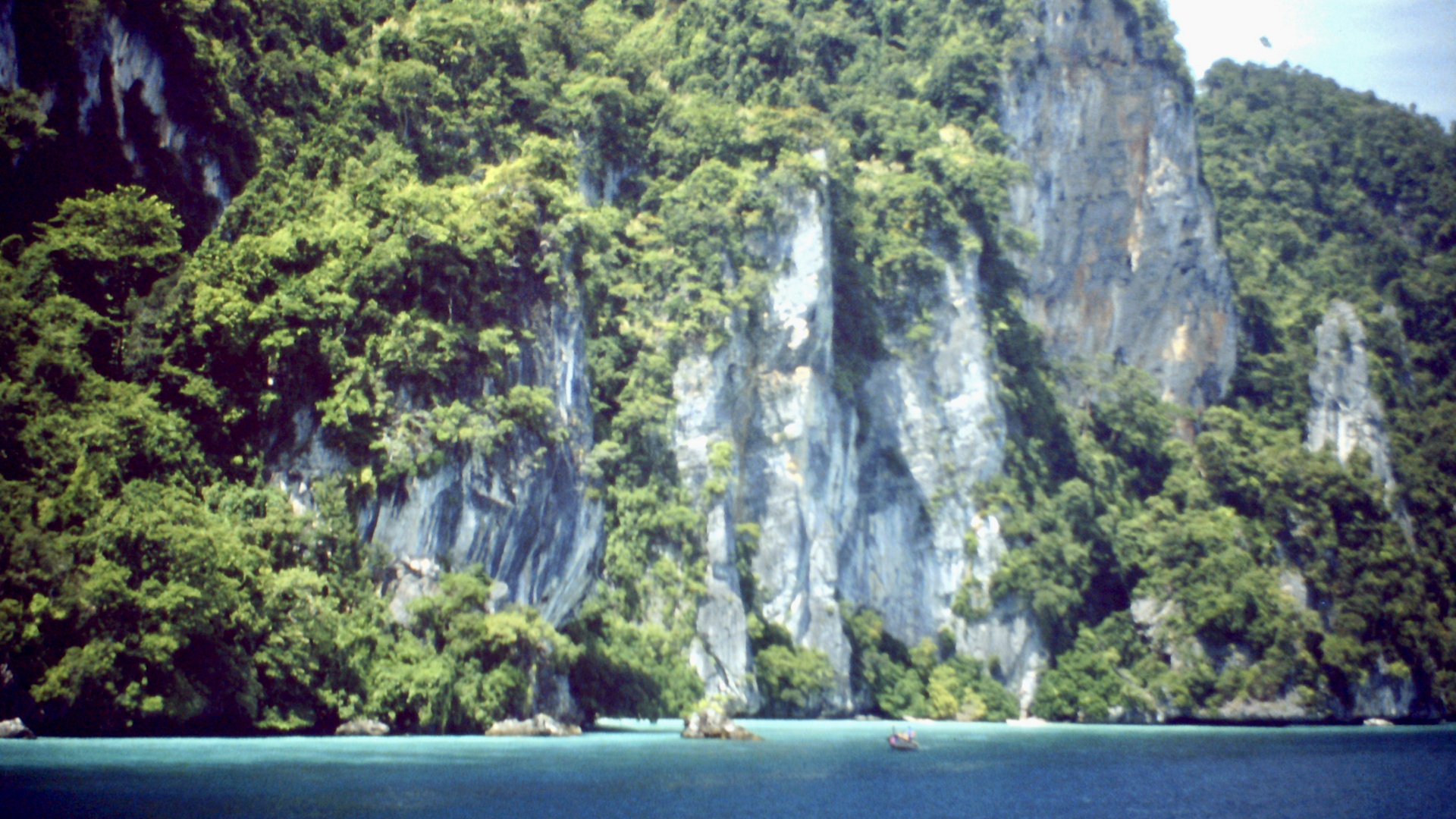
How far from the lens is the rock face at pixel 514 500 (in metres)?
30.3

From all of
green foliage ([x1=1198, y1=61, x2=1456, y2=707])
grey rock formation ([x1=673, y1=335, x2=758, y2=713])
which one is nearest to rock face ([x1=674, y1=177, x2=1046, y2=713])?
grey rock formation ([x1=673, y1=335, x2=758, y2=713])

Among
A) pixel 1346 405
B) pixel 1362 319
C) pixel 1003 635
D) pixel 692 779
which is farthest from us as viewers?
pixel 1362 319

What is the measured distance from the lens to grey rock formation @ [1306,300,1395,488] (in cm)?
5994

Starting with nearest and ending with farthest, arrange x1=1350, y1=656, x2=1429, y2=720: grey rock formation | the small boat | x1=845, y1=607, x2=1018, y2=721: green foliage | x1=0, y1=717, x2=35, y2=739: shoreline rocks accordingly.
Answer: x1=0, y1=717, x2=35, y2=739: shoreline rocks
the small boat
x1=845, y1=607, x2=1018, y2=721: green foliage
x1=1350, y1=656, x2=1429, y2=720: grey rock formation

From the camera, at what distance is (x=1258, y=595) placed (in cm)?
4828

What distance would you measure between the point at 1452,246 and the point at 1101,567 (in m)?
36.1

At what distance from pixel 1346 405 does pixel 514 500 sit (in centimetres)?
4619

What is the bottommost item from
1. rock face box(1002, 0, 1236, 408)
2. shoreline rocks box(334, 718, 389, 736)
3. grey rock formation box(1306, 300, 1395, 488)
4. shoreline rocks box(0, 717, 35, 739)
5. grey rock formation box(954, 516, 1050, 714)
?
shoreline rocks box(334, 718, 389, 736)

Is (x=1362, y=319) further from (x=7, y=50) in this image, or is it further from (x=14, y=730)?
(x=14, y=730)

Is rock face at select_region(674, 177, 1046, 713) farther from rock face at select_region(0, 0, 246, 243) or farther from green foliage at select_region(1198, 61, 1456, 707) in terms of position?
rock face at select_region(0, 0, 246, 243)

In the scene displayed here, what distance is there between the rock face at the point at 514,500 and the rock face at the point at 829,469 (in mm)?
5663

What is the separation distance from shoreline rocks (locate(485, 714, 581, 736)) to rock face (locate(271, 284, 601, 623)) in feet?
10.2

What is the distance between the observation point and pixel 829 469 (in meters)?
44.6

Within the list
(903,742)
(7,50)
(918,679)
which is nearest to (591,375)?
(903,742)
